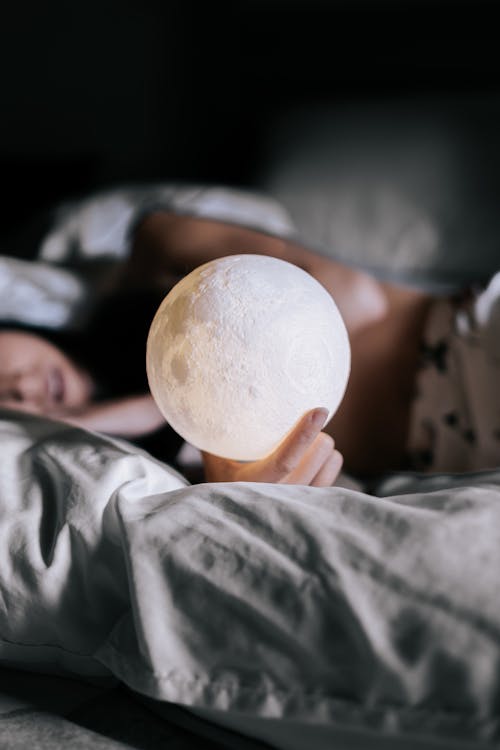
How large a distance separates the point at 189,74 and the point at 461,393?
1.58 meters

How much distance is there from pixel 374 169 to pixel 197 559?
5.02ft

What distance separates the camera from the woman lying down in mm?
1062

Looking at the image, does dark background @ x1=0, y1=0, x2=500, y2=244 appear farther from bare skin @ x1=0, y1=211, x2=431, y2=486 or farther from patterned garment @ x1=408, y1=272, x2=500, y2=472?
patterned garment @ x1=408, y1=272, x2=500, y2=472

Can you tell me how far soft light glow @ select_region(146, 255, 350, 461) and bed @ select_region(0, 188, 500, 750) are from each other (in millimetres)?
61

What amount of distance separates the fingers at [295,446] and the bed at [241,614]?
0.05m

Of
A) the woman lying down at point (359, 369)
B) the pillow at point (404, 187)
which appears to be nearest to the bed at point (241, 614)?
the woman lying down at point (359, 369)

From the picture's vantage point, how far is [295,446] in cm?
66

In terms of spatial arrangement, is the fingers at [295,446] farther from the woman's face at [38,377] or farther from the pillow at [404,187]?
the pillow at [404,187]

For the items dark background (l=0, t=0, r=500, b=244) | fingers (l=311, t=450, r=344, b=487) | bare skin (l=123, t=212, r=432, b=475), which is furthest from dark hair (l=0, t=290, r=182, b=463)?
dark background (l=0, t=0, r=500, b=244)

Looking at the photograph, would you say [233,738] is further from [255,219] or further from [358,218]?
[358,218]

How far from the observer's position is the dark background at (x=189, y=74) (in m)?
2.06

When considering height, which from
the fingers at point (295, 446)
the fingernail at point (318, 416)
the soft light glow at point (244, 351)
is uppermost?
the soft light glow at point (244, 351)

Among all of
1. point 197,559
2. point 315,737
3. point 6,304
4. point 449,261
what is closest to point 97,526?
point 197,559

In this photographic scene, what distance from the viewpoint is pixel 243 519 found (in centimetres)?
57
